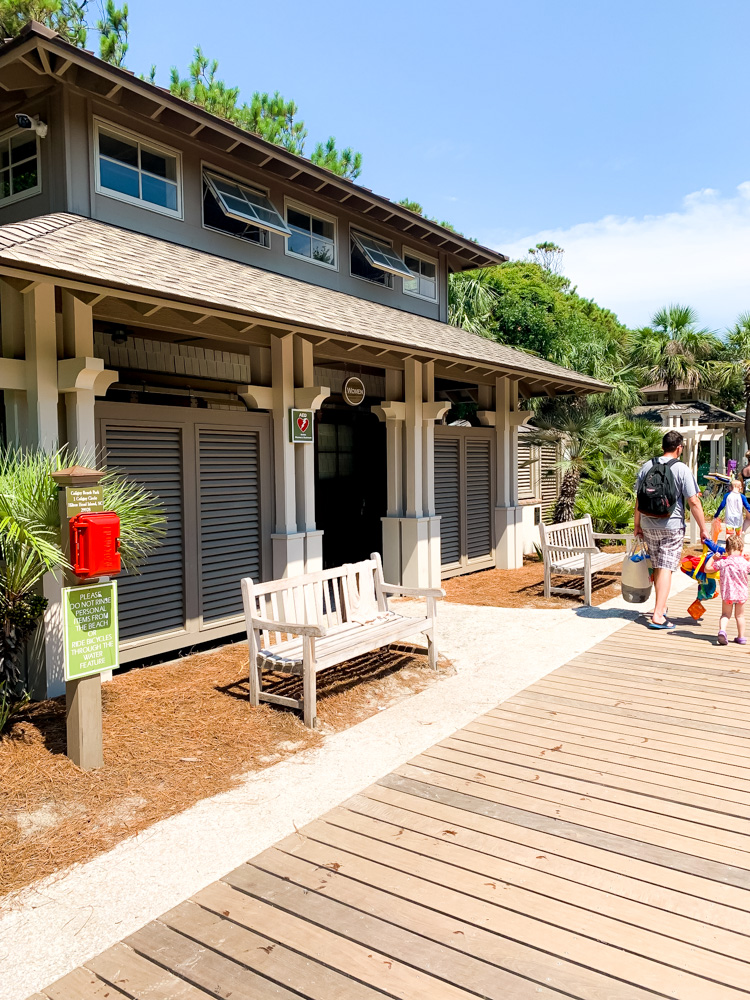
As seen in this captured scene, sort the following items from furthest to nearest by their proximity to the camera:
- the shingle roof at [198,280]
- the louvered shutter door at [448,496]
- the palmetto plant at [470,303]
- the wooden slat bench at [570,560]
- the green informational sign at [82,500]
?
the palmetto plant at [470,303], the louvered shutter door at [448,496], the wooden slat bench at [570,560], the shingle roof at [198,280], the green informational sign at [82,500]

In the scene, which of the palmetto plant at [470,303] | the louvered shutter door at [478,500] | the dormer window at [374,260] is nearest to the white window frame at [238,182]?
the dormer window at [374,260]

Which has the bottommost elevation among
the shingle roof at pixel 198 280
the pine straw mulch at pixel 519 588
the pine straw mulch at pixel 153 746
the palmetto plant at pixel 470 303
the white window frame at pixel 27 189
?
the pine straw mulch at pixel 153 746

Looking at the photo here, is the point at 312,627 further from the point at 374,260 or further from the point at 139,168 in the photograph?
the point at 374,260

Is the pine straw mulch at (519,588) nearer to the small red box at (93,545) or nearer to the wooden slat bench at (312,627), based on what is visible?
the wooden slat bench at (312,627)

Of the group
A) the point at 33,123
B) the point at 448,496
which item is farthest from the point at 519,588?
the point at 33,123

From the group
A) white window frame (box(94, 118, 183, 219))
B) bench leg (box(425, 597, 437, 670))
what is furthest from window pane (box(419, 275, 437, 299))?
bench leg (box(425, 597, 437, 670))

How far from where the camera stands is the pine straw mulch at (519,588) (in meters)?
9.71

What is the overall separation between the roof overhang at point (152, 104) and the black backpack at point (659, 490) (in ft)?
19.0

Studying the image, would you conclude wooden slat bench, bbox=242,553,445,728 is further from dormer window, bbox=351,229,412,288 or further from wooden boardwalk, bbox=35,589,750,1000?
dormer window, bbox=351,229,412,288

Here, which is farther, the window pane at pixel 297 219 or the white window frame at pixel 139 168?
the window pane at pixel 297 219

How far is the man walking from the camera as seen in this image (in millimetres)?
7324

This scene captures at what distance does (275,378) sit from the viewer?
803 cm

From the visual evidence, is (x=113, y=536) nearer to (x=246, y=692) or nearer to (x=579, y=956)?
(x=246, y=692)

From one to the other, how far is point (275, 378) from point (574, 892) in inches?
243
